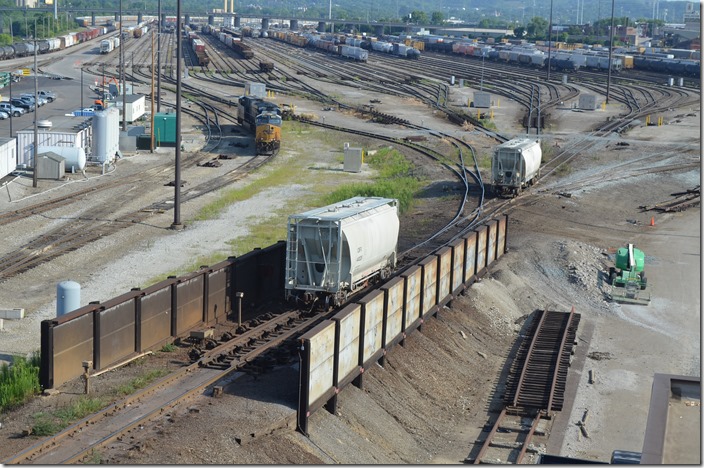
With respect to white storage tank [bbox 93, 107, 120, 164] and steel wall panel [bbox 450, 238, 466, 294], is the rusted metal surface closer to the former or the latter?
steel wall panel [bbox 450, 238, 466, 294]

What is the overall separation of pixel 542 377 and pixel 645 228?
2236 cm

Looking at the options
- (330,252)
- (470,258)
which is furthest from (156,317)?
(470,258)

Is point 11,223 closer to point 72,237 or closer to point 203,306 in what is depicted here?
point 72,237

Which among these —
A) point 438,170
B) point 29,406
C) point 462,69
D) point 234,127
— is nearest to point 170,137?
point 234,127

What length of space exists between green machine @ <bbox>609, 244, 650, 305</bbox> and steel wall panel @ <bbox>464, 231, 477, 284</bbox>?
5.68 meters

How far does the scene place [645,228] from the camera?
162 ft

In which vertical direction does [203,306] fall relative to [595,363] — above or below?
above

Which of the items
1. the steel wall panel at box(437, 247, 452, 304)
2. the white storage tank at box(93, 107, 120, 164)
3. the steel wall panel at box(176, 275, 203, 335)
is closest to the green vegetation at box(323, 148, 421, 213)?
the white storage tank at box(93, 107, 120, 164)

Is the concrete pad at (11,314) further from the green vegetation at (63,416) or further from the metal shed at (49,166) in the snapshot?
the metal shed at (49,166)

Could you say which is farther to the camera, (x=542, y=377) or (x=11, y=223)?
(x=11, y=223)

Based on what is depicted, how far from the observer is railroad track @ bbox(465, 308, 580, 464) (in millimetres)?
24047

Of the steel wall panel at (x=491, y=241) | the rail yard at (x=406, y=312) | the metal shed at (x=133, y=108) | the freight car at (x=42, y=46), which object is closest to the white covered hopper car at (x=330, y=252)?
the rail yard at (x=406, y=312)

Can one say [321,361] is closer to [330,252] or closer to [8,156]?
[330,252]

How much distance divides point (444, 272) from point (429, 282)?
1857mm
